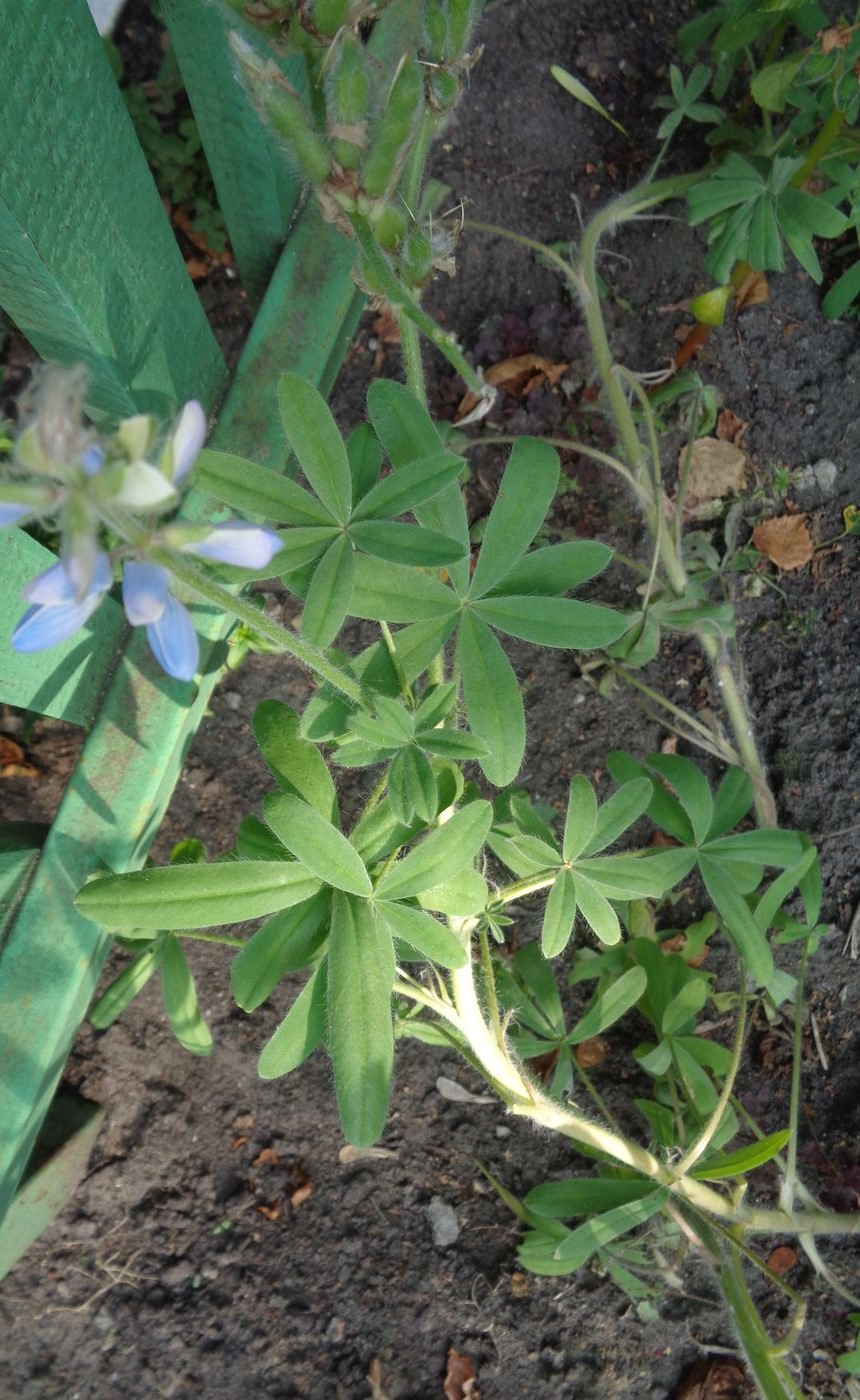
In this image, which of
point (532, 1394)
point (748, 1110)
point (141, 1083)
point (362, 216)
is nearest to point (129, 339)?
point (362, 216)

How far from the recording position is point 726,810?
1840 millimetres

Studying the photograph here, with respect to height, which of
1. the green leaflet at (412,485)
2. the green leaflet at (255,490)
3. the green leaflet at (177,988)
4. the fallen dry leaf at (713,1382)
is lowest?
the fallen dry leaf at (713,1382)

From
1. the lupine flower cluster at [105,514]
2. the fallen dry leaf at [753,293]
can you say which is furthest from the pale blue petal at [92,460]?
the fallen dry leaf at [753,293]

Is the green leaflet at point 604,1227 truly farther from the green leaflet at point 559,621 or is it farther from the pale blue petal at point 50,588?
the pale blue petal at point 50,588

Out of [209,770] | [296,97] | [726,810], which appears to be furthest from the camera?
[209,770]

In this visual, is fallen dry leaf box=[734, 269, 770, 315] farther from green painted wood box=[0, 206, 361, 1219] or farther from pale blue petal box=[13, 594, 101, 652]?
pale blue petal box=[13, 594, 101, 652]

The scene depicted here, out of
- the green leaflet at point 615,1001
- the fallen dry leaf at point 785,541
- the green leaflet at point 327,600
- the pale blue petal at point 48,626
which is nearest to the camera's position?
the pale blue petal at point 48,626

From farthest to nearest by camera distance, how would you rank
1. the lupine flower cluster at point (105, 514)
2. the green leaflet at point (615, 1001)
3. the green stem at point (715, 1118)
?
the green leaflet at point (615, 1001) → the green stem at point (715, 1118) → the lupine flower cluster at point (105, 514)

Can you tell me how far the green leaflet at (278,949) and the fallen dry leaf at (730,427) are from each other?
149cm

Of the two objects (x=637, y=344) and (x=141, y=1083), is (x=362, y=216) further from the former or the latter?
(x=141, y=1083)

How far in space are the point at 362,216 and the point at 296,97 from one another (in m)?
0.14

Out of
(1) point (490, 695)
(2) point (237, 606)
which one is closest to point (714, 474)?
(1) point (490, 695)

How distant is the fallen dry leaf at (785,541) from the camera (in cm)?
228

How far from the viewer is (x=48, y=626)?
86 centimetres
